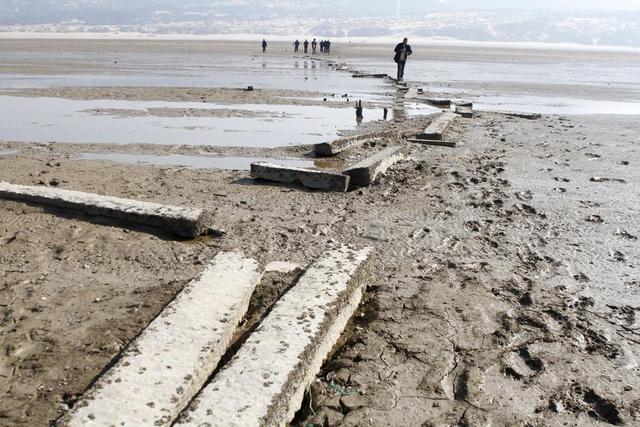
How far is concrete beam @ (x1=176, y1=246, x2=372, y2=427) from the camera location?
8.00ft

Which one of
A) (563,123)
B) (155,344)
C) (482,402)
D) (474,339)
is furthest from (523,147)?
(155,344)

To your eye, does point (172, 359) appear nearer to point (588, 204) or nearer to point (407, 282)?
point (407, 282)

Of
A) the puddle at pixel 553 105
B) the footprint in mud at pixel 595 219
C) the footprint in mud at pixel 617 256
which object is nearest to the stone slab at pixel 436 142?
the footprint in mud at pixel 595 219

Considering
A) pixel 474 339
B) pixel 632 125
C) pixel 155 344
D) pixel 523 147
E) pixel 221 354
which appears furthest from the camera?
pixel 632 125

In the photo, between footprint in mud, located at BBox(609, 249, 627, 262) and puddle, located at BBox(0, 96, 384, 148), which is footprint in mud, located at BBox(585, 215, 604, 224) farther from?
puddle, located at BBox(0, 96, 384, 148)

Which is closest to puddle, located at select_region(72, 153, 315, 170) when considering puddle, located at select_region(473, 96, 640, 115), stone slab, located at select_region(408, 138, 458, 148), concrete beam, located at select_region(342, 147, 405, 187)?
concrete beam, located at select_region(342, 147, 405, 187)

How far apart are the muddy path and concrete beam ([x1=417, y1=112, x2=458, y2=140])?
2124 millimetres

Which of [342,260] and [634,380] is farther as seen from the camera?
[342,260]

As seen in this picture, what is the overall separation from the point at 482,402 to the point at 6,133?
9.71 meters

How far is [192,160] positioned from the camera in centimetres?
841

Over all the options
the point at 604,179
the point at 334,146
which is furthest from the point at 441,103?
the point at 604,179

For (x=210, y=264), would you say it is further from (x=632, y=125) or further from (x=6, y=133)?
(x=632, y=125)

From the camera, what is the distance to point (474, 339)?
138 inches

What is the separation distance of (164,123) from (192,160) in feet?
11.6
